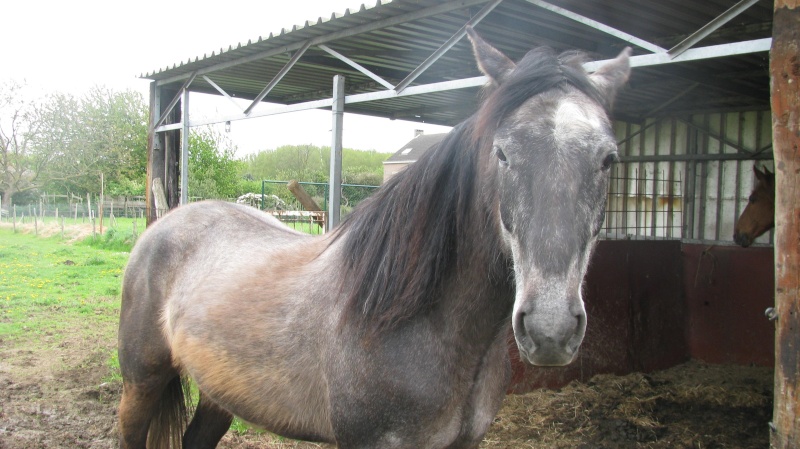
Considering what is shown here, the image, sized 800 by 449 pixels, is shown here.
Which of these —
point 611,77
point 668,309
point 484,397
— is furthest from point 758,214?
point 484,397

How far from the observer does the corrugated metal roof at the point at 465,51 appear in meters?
4.92

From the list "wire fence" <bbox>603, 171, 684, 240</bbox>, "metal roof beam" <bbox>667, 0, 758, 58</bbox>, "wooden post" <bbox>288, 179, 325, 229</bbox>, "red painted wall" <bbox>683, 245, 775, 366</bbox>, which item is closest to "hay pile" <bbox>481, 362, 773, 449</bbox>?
"red painted wall" <bbox>683, 245, 775, 366</bbox>

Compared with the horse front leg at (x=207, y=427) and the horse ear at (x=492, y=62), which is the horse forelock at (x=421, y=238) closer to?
the horse ear at (x=492, y=62)

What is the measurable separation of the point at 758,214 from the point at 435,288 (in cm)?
678

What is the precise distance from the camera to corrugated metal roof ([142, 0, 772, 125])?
16.1 ft

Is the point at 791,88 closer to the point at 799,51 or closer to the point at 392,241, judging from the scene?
the point at 799,51

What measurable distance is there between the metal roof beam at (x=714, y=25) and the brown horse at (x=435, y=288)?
2.01 meters

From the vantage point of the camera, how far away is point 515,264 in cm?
154

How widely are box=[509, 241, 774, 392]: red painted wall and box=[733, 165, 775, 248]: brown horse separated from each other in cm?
66

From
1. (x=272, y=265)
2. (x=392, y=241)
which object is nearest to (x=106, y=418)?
(x=272, y=265)

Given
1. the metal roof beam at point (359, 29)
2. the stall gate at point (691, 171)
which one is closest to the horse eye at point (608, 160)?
the metal roof beam at point (359, 29)

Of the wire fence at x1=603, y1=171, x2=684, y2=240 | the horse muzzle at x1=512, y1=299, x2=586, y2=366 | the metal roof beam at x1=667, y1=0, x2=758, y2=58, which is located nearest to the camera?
the horse muzzle at x1=512, y1=299, x2=586, y2=366

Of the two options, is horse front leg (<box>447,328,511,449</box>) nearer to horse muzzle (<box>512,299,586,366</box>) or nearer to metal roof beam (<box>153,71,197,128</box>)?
horse muzzle (<box>512,299,586,366</box>)

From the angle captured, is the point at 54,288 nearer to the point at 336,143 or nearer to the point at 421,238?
the point at 336,143
